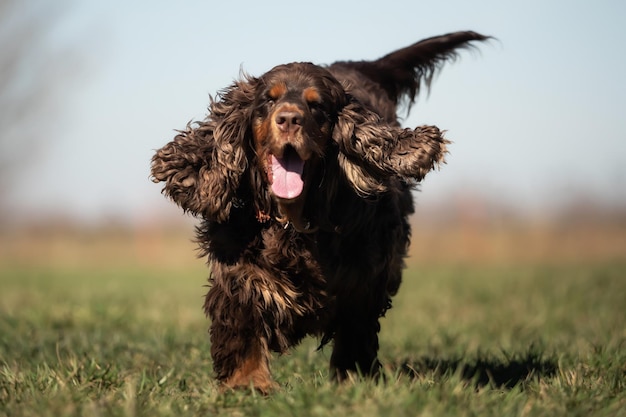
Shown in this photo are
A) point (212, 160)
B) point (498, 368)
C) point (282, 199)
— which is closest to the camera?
point (282, 199)

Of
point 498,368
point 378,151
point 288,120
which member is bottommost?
point 498,368

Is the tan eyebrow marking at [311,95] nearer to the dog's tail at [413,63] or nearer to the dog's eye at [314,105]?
the dog's eye at [314,105]

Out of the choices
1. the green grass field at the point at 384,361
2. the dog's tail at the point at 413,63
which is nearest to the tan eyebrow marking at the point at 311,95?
the green grass field at the point at 384,361

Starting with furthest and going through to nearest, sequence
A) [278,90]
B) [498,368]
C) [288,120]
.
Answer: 1. [498,368]
2. [278,90]
3. [288,120]

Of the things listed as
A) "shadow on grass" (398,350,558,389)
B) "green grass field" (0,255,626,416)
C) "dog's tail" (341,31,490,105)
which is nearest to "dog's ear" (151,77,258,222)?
"green grass field" (0,255,626,416)

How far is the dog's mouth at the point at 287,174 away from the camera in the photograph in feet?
11.5

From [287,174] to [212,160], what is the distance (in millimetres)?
445

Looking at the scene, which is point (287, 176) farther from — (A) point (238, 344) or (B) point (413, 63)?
(B) point (413, 63)

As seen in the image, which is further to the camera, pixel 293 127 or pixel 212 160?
pixel 212 160

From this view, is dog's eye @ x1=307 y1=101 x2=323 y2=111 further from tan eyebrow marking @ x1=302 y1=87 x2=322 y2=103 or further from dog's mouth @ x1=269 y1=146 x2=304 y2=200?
dog's mouth @ x1=269 y1=146 x2=304 y2=200

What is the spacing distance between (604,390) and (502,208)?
20.7 metres

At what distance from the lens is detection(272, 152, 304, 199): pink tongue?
3.50m

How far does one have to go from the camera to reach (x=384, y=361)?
5.05 meters

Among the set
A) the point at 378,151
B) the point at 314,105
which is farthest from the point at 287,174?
the point at 378,151
